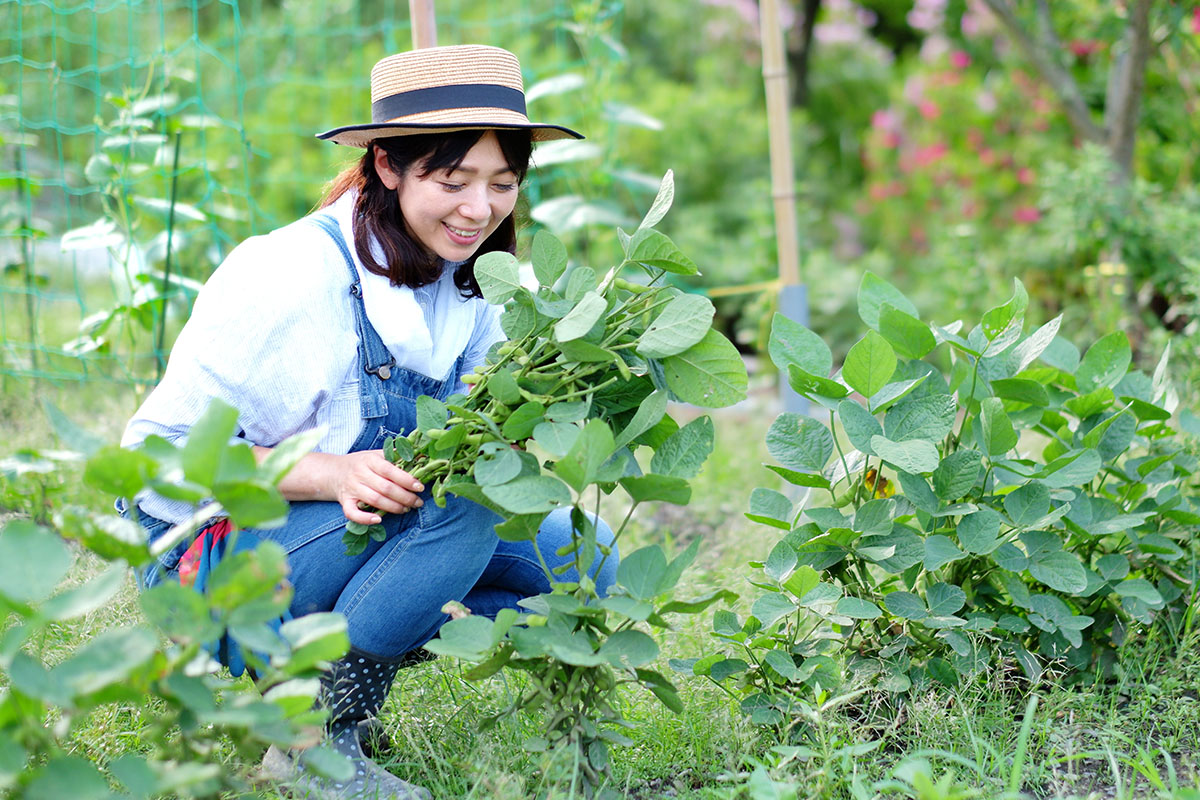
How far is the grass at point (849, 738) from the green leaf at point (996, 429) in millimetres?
309

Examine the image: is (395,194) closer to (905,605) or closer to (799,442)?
(799,442)

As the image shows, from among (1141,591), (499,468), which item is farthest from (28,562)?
(1141,591)

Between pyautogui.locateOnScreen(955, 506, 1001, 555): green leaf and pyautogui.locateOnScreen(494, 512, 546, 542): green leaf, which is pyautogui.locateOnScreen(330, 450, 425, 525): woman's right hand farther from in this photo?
pyautogui.locateOnScreen(955, 506, 1001, 555): green leaf

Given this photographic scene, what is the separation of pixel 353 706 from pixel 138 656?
57 centimetres

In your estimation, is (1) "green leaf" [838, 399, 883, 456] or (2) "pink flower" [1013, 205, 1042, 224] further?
(2) "pink flower" [1013, 205, 1042, 224]

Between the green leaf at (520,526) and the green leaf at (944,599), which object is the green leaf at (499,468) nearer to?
the green leaf at (520,526)

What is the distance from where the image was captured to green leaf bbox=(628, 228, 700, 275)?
117 centimetres

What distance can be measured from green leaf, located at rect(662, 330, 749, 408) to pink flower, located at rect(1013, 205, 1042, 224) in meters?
4.02

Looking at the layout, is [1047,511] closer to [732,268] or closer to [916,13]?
[732,268]

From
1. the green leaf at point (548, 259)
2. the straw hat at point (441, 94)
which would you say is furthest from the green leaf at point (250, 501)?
the straw hat at point (441, 94)

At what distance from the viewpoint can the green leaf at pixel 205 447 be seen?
882 millimetres

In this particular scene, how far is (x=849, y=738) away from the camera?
1375mm

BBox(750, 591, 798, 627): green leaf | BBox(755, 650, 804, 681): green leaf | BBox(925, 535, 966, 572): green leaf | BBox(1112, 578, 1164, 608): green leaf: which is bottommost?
BBox(755, 650, 804, 681): green leaf

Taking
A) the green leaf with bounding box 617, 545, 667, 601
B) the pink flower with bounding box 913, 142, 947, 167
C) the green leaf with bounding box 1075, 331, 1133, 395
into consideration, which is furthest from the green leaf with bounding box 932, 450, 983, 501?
the pink flower with bounding box 913, 142, 947, 167
